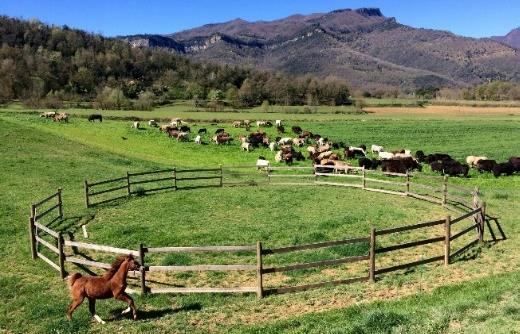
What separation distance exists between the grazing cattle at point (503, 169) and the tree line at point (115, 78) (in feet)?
217

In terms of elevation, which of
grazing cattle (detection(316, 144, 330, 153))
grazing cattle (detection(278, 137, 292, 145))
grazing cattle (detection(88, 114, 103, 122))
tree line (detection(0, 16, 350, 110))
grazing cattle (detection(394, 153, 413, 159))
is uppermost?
tree line (detection(0, 16, 350, 110))

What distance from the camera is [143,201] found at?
23.5 meters

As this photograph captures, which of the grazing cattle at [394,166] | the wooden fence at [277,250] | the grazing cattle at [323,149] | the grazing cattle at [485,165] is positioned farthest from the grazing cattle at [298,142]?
the wooden fence at [277,250]

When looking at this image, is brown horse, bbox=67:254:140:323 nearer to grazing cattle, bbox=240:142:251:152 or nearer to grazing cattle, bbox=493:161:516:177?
grazing cattle, bbox=493:161:516:177

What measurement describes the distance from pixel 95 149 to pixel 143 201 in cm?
1872

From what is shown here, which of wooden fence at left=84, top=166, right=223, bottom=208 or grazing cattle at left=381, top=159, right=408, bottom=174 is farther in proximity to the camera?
grazing cattle at left=381, top=159, right=408, bottom=174

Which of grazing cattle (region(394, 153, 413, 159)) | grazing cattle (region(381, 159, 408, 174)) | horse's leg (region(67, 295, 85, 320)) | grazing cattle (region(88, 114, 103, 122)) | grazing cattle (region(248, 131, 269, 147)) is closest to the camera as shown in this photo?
horse's leg (region(67, 295, 85, 320))

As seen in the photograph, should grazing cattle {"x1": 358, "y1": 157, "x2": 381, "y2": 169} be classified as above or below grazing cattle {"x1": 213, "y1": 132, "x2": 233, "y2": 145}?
below

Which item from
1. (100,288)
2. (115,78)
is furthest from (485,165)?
(115,78)

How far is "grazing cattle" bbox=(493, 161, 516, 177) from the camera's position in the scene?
104 feet

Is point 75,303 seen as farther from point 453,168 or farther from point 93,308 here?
point 453,168

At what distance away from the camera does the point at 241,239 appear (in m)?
16.4

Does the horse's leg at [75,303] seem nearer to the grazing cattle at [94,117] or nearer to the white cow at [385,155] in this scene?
the white cow at [385,155]

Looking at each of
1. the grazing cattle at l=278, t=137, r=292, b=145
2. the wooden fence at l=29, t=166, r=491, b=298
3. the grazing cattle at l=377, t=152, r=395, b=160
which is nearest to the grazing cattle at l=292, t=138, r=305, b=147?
the grazing cattle at l=278, t=137, r=292, b=145
